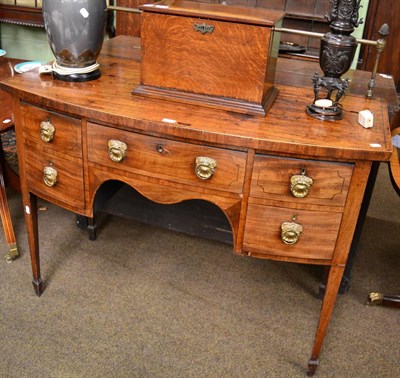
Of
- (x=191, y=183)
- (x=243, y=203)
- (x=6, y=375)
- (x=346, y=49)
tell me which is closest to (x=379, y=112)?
(x=346, y=49)

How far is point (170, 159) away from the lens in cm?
147

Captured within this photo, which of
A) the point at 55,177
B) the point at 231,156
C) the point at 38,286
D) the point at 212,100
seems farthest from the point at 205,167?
the point at 38,286

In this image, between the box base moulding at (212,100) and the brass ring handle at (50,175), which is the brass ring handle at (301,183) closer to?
the box base moulding at (212,100)

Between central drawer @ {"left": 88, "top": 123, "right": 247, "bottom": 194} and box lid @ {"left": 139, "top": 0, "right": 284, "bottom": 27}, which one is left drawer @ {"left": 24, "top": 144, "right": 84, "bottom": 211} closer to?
central drawer @ {"left": 88, "top": 123, "right": 247, "bottom": 194}

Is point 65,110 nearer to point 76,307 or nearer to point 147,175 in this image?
point 147,175

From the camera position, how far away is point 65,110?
152 centimetres

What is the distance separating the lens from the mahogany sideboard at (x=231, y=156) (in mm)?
1369

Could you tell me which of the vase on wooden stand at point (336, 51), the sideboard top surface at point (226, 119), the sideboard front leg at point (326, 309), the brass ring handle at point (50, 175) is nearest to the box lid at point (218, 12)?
the vase on wooden stand at point (336, 51)

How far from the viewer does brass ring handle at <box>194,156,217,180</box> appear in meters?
→ 1.42

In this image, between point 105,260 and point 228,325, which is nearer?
point 228,325

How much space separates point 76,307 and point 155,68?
3.32 ft

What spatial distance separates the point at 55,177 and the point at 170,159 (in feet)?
1.52

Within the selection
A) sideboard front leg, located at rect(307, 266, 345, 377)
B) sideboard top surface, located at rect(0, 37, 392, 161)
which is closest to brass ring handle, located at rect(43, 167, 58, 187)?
sideboard top surface, located at rect(0, 37, 392, 161)

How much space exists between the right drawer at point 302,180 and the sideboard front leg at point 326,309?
251mm
